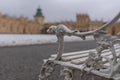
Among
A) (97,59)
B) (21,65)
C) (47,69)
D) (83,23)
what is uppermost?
(97,59)

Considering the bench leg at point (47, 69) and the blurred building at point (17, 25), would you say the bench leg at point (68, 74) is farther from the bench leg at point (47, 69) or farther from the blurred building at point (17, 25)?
the blurred building at point (17, 25)

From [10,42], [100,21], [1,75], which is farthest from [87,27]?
[1,75]

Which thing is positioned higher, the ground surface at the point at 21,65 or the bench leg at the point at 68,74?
the bench leg at the point at 68,74

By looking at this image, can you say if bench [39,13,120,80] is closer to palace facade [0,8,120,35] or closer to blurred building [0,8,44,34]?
palace facade [0,8,120,35]

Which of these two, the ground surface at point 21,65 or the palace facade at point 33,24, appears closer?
the ground surface at point 21,65

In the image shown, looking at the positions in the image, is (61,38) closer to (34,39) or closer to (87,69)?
(87,69)

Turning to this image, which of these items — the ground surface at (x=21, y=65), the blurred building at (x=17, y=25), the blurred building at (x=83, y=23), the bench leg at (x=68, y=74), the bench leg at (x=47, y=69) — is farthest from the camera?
the blurred building at (x=83, y=23)

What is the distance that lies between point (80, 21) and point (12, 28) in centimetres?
1732

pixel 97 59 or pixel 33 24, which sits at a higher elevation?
pixel 97 59

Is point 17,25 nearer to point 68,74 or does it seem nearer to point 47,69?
point 47,69

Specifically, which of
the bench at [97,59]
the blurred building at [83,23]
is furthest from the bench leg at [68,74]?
the blurred building at [83,23]

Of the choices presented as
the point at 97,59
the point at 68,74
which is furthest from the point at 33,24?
the point at 97,59

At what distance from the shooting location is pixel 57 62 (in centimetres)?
234

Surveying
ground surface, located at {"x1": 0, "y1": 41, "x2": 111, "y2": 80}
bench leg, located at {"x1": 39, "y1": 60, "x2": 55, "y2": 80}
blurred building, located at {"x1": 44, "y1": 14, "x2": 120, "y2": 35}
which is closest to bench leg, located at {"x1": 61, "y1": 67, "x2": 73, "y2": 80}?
bench leg, located at {"x1": 39, "y1": 60, "x2": 55, "y2": 80}
